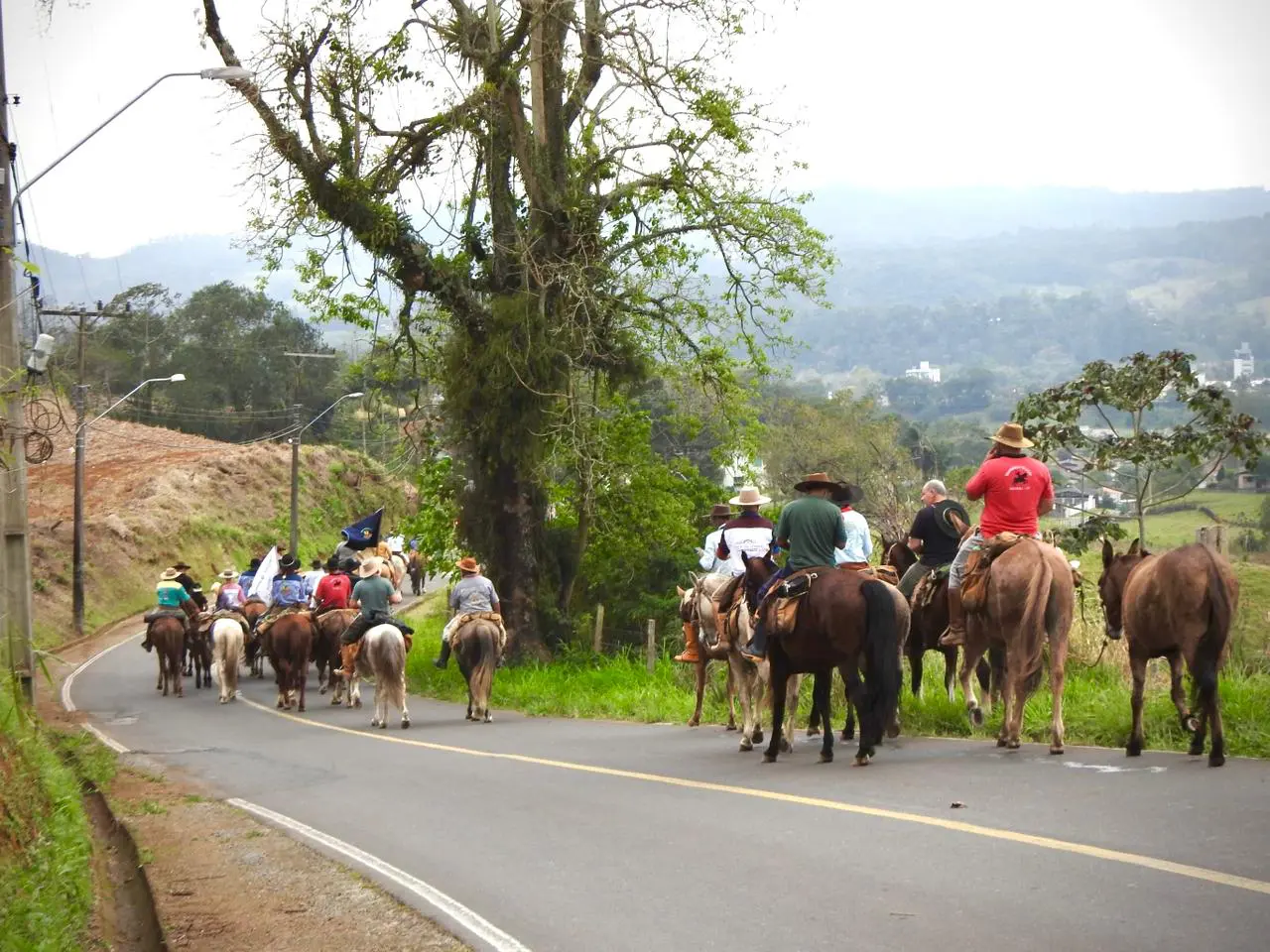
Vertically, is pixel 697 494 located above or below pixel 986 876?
above

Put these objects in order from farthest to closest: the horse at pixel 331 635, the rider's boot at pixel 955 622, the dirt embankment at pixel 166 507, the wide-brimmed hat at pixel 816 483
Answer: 1. the dirt embankment at pixel 166 507
2. the horse at pixel 331 635
3. the rider's boot at pixel 955 622
4. the wide-brimmed hat at pixel 816 483

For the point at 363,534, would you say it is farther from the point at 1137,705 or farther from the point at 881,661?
the point at 1137,705

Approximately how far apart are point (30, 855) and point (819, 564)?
675cm

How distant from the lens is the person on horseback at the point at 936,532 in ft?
48.6

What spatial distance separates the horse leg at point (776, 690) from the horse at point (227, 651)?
16.8 meters

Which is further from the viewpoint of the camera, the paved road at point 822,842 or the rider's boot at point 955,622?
the rider's boot at point 955,622

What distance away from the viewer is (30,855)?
9328mm

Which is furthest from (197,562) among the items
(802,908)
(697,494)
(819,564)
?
(802,908)

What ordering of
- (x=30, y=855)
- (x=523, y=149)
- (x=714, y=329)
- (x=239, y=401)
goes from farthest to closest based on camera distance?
(x=239, y=401) → (x=714, y=329) → (x=523, y=149) → (x=30, y=855)

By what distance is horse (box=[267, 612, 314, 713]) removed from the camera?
25.0 meters

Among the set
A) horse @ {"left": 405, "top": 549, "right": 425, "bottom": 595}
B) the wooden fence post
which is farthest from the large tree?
horse @ {"left": 405, "top": 549, "right": 425, "bottom": 595}

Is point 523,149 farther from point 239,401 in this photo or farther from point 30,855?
point 239,401

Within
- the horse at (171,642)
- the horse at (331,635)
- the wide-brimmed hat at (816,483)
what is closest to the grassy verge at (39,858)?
the wide-brimmed hat at (816,483)

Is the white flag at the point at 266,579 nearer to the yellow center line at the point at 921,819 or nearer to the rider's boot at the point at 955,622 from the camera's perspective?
the yellow center line at the point at 921,819
